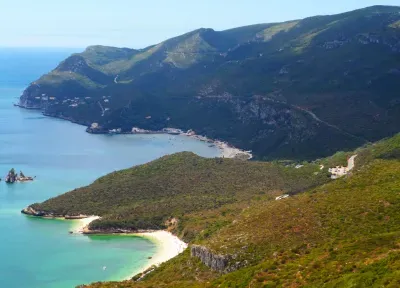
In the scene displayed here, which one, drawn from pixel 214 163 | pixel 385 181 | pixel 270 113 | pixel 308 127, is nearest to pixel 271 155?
pixel 308 127

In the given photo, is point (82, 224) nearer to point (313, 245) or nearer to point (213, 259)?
point (213, 259)

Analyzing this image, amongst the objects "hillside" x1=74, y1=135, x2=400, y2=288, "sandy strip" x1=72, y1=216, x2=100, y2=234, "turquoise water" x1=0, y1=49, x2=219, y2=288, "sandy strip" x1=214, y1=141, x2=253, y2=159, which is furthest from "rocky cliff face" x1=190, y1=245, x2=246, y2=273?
"sandy strip" x1=214, y1=141, x2=253, y2=159

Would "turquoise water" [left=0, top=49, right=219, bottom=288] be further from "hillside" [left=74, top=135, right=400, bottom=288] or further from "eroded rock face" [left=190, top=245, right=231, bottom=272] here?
"eroded rock face" [left=190, top=245, right=231, bottom=272]

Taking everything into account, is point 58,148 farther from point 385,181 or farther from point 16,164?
point 385,181

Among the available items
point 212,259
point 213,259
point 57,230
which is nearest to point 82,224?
point 57,230

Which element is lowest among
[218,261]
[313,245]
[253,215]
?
[218,261]

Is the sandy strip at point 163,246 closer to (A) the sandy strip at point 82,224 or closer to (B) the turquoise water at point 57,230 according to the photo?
(B) the turquoise water at point 57,230

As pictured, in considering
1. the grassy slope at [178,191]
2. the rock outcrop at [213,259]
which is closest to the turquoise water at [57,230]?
the grassy slope at [178,191]
